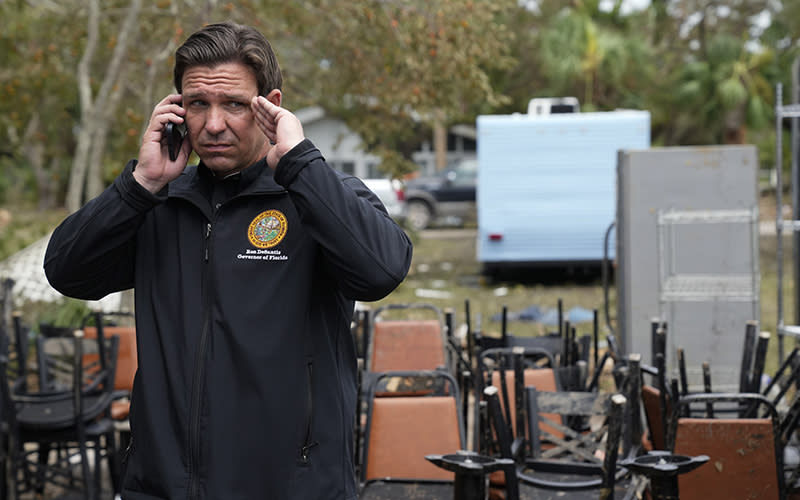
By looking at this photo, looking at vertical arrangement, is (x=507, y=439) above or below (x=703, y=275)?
below

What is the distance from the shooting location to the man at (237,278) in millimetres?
1981

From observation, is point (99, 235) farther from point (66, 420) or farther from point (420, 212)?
point (420, 212)

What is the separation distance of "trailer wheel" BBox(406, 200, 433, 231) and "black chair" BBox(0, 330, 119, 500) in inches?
683

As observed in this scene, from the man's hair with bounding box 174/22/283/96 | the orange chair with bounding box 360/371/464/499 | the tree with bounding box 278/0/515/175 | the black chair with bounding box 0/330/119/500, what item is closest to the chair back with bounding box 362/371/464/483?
the orange chair with bounding box 360/371/464/499

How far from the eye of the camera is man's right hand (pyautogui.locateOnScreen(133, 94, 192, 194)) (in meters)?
2.07

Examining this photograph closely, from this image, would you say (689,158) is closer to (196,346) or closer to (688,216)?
(688,216)

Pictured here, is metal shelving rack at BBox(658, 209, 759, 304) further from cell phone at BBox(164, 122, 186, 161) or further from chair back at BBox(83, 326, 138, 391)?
cell phone at BBox(164, 122, 186, 161)

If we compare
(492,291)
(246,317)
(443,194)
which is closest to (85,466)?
(246,317)

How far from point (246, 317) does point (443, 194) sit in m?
22.0

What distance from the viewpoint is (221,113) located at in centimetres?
207

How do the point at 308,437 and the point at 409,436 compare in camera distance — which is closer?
the point at 308,437

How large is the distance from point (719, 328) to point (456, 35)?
346 cm

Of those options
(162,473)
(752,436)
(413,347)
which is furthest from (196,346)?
(413,347)

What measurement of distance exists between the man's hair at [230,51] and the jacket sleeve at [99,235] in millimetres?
265
